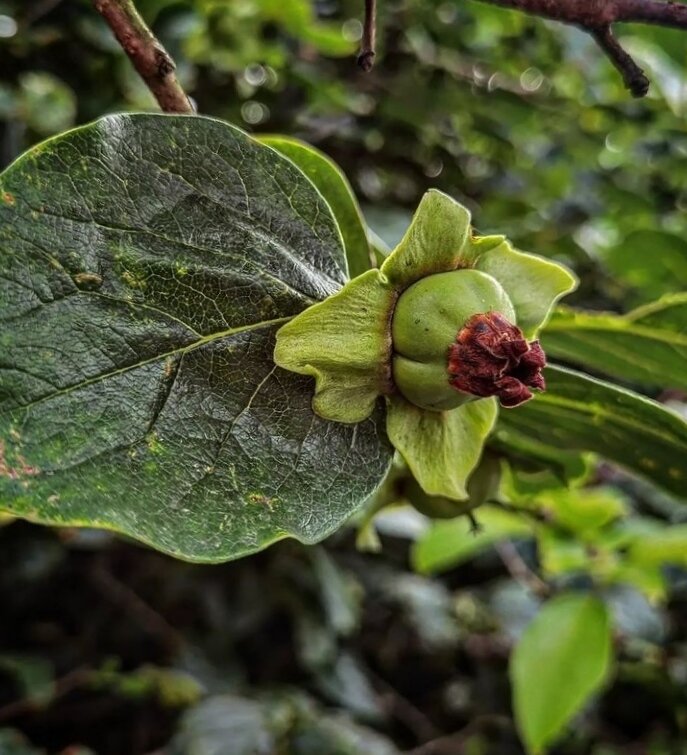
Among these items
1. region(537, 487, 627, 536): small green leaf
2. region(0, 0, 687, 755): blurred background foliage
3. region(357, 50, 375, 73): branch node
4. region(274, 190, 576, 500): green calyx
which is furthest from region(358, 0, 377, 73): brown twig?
region(537, 487, 627, 536): small green leaf

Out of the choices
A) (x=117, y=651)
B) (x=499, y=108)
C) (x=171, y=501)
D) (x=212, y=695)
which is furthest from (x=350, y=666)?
(x=171, y=501)

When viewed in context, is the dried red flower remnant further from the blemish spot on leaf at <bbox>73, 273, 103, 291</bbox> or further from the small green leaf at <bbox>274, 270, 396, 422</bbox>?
the blemish spot on leaf at <bbox>73, 273, 103, 291</bbox>

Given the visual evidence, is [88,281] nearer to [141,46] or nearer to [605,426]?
[141,46]

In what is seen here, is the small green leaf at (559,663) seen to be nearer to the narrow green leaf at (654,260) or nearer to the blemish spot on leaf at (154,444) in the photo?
the narrow green leaf at (654,260)

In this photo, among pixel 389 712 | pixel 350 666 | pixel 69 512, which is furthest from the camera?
pixel 389 712

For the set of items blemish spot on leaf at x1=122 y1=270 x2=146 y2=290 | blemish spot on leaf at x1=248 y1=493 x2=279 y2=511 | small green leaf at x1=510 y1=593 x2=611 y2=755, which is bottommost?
small green leaf at x1=510 y1=593 x2=611 y2=755

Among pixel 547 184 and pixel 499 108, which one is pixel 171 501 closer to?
pixel 499 108

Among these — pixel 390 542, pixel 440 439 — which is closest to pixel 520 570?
pixel 390 542
